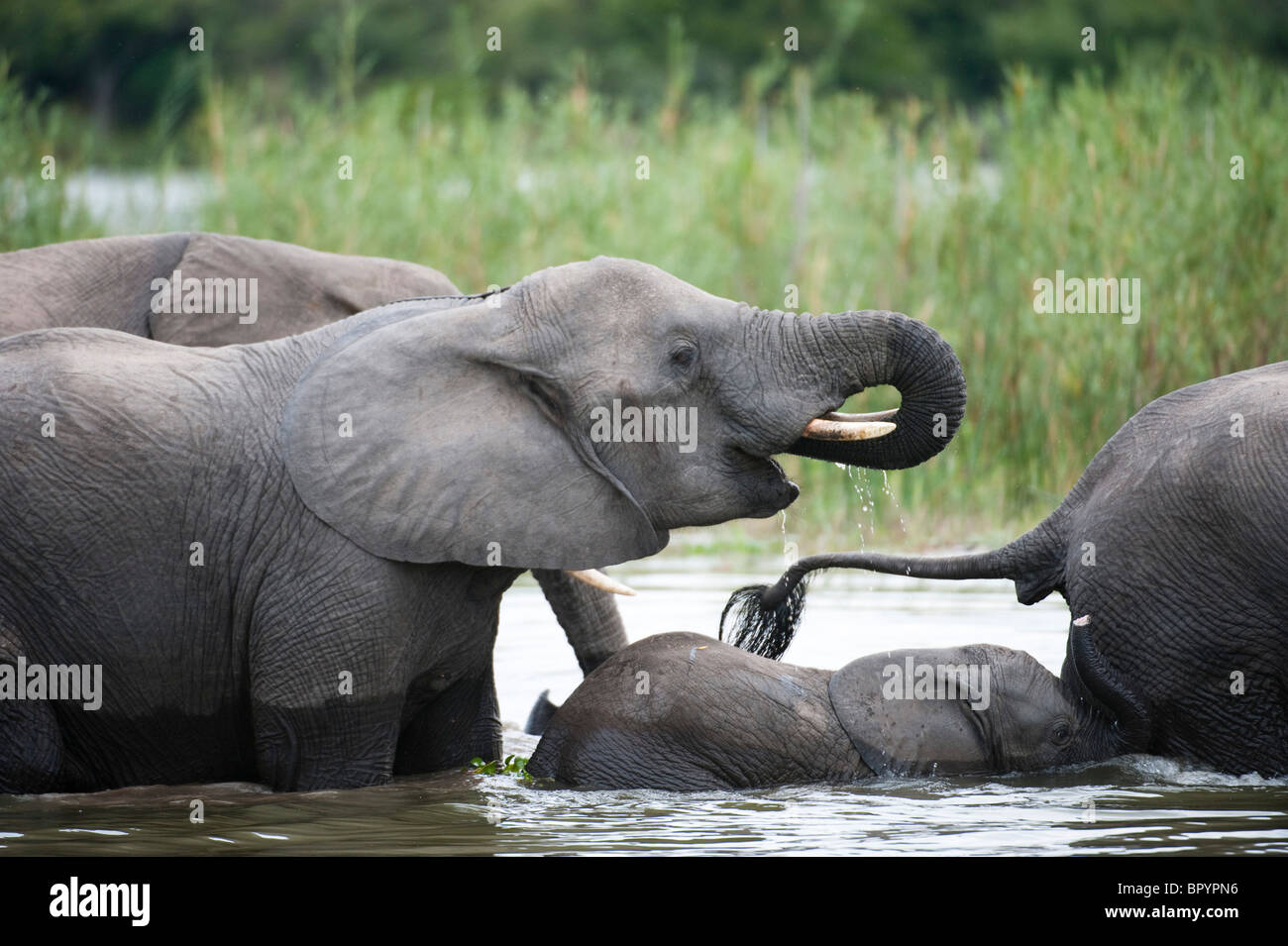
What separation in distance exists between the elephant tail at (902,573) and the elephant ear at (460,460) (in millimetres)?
1126

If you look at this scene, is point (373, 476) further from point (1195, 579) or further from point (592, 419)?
point (1195, 579)

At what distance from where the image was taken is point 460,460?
5.52 m

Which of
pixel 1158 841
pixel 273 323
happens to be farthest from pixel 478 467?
pixel 273 323

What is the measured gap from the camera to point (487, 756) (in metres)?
6.19

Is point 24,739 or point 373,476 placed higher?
point 373,476

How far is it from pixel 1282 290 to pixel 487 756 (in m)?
6.60

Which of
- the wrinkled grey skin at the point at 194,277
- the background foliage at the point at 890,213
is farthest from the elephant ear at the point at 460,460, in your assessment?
the background foliage at the point at 890,213

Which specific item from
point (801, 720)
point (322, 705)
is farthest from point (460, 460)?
point (801, 720)

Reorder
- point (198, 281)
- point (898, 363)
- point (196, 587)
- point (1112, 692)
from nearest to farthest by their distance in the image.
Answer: point (898, 363)
point (196, 587)
point (1112, 692)
point (198, 281)

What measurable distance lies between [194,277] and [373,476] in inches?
118

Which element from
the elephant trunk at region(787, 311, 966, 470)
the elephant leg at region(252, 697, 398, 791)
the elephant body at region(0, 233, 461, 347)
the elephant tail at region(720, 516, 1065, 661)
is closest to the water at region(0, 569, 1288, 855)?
the elephant leg at region(252, 697, 398, 791)

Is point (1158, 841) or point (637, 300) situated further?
point (637, 300)

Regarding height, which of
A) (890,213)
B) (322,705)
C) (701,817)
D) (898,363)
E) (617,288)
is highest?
(890,213)

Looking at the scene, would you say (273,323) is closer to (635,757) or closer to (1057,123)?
(635,757)
